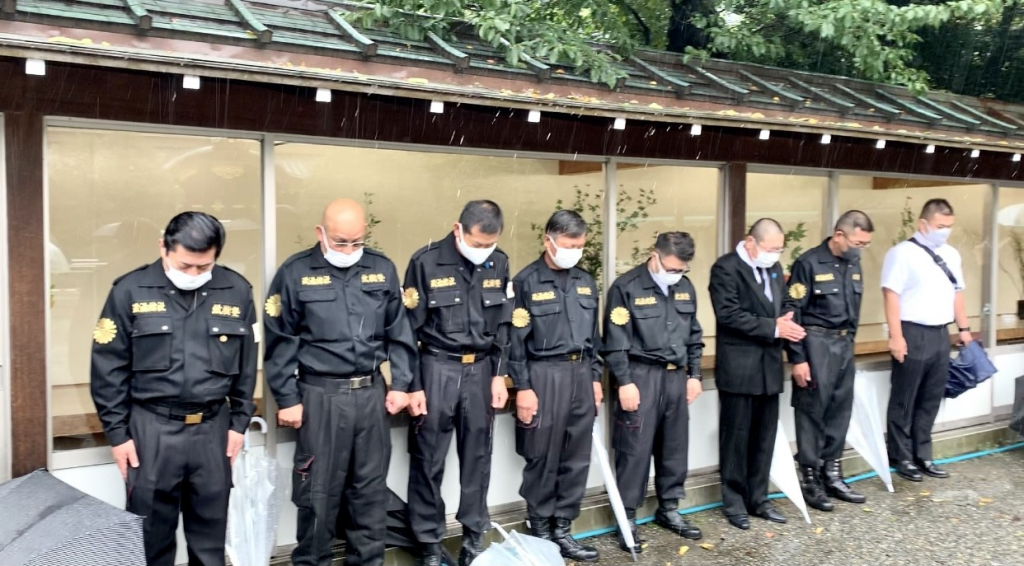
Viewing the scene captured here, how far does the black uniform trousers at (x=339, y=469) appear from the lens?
4.02 meters

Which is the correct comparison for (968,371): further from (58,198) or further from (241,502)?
(58,198)

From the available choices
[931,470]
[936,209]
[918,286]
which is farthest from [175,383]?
[931,470]

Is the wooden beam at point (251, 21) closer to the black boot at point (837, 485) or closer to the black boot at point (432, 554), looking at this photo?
the black boot at point (432, 554)

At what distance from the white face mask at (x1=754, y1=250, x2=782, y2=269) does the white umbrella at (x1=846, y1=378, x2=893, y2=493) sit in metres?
1.28

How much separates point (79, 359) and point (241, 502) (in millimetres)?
1154

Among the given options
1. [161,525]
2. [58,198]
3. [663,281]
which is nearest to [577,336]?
[663,281]

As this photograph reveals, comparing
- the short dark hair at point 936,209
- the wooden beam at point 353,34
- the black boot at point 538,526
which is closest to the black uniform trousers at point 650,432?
the black boot at point 538,526

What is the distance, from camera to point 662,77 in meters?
6.06

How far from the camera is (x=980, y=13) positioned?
281 inches

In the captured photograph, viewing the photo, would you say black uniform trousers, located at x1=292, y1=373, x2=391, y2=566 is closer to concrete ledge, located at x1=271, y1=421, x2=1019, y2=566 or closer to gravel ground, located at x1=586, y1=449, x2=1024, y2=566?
concrete ledge, located at x1=271, y1=421, x2=1019, y2=566

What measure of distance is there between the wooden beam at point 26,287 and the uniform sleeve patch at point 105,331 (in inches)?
13.7

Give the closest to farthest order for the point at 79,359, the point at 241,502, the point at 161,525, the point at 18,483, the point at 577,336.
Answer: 1. the point at 18,483
2. the point at 161,525
3. the point at 241,502
4. the point at 79,359
5. the point at 577,336

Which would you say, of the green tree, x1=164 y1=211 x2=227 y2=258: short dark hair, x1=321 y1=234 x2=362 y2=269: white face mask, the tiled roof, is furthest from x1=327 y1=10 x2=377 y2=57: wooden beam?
x1=164 y1=211 x2=227 y2=258: short dark hair

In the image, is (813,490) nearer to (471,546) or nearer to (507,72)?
(471,546)
